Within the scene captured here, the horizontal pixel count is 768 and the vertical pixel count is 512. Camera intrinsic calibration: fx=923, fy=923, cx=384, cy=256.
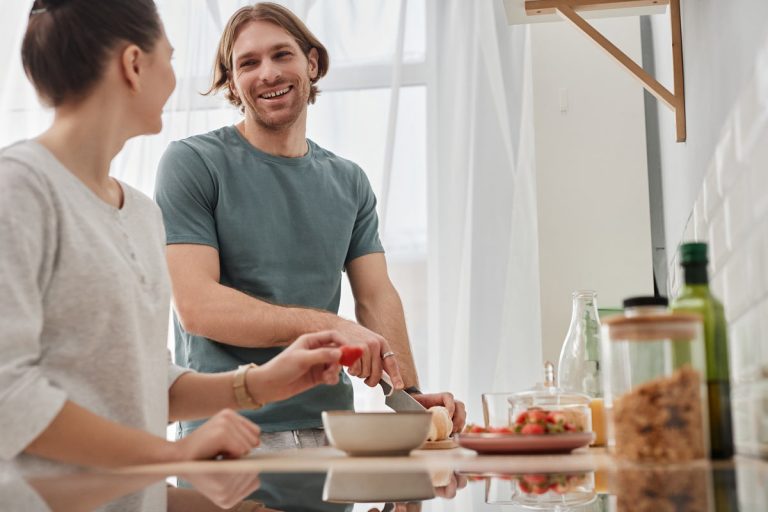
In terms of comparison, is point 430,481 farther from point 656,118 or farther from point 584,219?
point 656,118

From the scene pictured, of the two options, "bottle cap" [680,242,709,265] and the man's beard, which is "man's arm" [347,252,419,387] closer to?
the man's beard

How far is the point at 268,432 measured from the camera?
1856 millimetres

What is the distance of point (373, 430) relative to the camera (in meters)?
1.03

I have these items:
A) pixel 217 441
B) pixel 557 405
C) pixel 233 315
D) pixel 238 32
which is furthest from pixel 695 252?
pixel 238 32

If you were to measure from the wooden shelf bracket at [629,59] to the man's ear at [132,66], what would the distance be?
3.80 ft

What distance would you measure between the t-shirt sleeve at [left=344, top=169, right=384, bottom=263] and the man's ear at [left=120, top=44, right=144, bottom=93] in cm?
104

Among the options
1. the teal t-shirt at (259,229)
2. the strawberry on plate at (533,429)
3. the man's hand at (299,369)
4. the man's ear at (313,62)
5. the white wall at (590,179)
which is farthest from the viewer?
the white wall at (590,179)

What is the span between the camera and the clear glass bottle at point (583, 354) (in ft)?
5.32

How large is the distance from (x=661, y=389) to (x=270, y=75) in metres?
1.50

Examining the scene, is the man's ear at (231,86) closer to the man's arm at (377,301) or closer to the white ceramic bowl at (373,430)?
the man's arm at (377,301)

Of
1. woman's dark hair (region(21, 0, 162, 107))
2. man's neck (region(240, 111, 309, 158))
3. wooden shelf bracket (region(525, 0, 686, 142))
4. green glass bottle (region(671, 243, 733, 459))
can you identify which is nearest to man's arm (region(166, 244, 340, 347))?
man's neck (region(240, 111, 309, 158))

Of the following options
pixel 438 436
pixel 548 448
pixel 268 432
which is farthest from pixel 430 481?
pixel 268 432

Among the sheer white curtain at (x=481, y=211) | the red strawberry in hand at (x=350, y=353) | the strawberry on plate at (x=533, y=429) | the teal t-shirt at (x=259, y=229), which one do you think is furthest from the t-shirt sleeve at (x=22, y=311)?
the sheer white curtain at (x=481, y=211)

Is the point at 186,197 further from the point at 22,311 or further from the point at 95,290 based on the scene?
the point at 22,311
